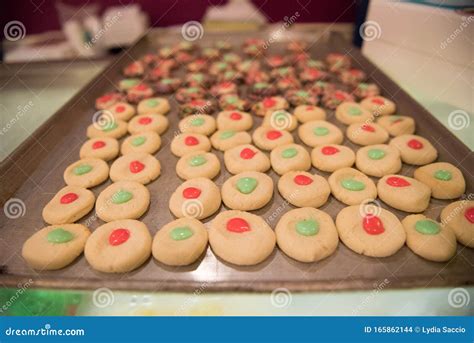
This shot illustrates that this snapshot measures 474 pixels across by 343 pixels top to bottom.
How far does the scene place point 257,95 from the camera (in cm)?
299

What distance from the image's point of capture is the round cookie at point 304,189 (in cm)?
197

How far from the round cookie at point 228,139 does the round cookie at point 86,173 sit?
29.9 inches

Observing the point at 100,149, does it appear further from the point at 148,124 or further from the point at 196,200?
the point at 196,200

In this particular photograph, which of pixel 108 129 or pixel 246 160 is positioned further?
pixel 108 129

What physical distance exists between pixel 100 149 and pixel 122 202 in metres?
0.62

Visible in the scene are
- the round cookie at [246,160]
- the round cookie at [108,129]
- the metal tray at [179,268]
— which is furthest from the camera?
the round cookie at [108,129]

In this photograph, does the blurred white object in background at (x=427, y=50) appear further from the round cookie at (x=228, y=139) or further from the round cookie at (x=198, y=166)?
the round cookie at (x=198, y=166)

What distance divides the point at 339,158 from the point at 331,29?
2.22 m

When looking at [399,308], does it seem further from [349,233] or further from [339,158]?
[339,158]

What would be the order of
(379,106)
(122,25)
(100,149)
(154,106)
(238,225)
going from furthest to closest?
(122,25), (154,106), (379,106), (100,149), (238,225)

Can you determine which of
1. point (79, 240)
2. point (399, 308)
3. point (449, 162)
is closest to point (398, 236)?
point (399, 308)

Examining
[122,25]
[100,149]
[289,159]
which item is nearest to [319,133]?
[289,159]

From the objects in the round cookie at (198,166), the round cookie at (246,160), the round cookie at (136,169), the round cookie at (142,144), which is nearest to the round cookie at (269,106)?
the round cookie at (246,160)

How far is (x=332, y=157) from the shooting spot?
2.24m
